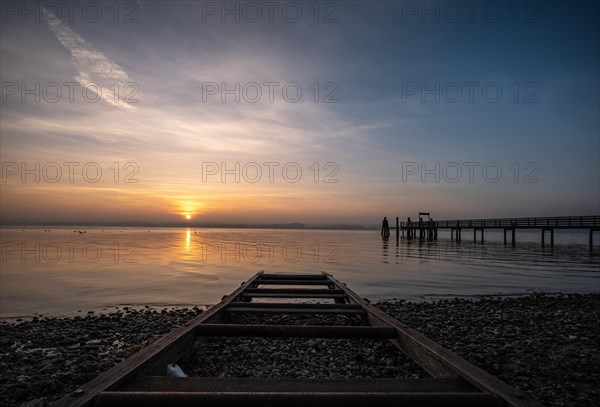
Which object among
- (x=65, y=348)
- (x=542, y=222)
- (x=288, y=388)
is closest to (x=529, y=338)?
(x=288, y=388)

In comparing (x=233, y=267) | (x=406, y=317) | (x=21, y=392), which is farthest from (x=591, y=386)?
(x=233, y=267)

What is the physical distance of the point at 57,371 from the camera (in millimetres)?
4918

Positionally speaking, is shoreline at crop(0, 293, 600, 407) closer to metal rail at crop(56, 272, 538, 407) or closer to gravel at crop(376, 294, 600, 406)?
gravel at crop(376, 294, 600, 406)

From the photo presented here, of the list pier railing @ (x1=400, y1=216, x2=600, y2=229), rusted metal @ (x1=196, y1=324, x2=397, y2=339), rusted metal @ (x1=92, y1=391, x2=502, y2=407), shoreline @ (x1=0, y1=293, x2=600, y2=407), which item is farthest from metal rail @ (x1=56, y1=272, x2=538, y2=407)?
pier railing @ (x1=400, y1=216, x2=600, y2=229)

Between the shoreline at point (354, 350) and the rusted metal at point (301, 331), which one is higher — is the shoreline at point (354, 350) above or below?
below

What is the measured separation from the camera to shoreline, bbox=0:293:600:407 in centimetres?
445

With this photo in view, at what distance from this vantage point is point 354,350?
5438 mm

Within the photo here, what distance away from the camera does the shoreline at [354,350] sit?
14.6ft

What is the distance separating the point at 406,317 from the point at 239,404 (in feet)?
21.1

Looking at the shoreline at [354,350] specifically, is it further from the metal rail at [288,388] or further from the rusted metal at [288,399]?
the rusted metal at [288,399]

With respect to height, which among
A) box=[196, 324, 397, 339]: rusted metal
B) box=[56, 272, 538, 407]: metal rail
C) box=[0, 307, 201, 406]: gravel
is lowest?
box=[0, 307, 201, 406]: gravel

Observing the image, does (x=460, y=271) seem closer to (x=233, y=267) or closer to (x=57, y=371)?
(x=233, y=267)

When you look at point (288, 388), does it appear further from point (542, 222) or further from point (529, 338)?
point (542, 222)

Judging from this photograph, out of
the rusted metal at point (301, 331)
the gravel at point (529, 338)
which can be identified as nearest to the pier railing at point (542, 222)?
the gravel at point (529, 338)
